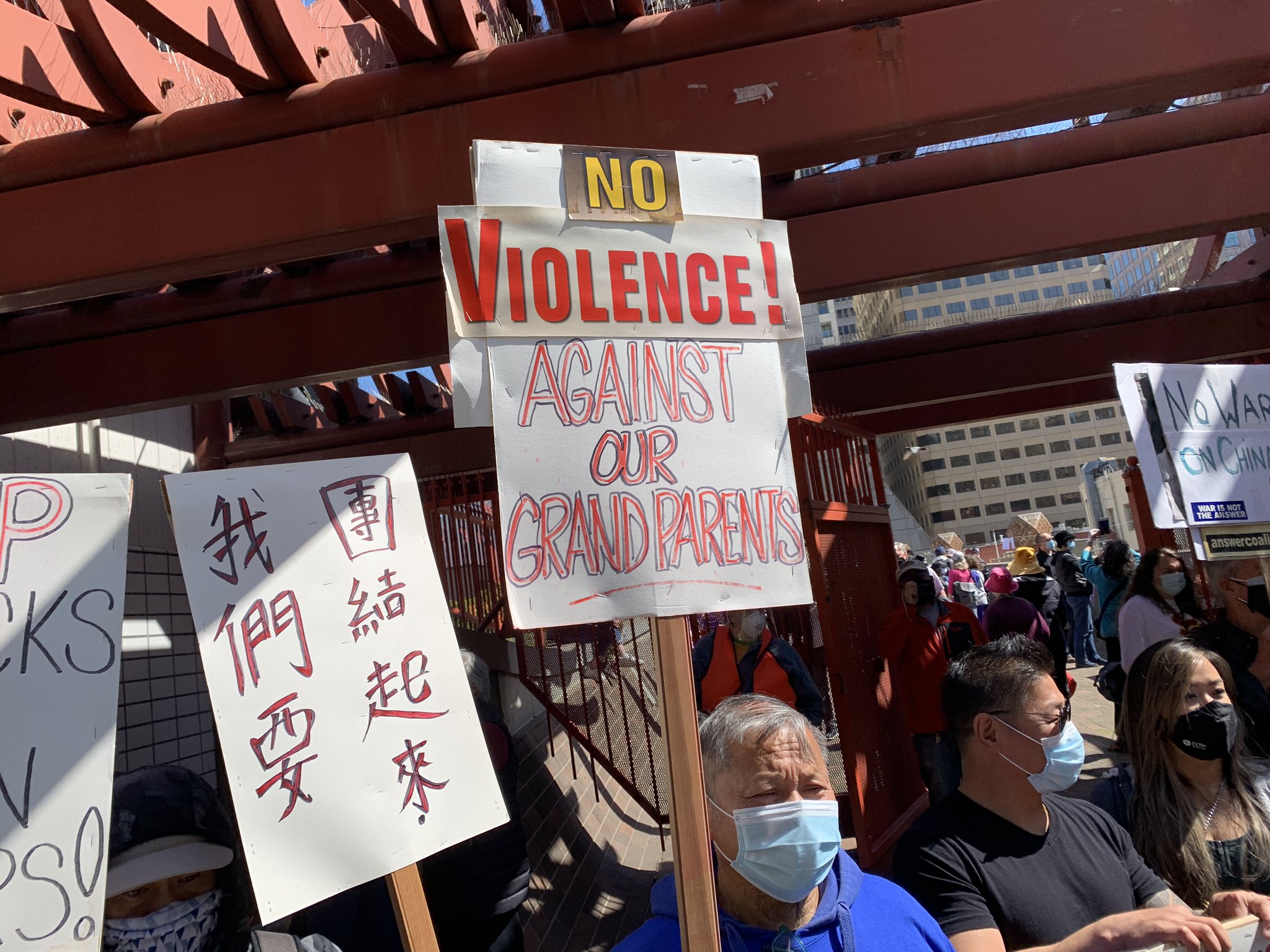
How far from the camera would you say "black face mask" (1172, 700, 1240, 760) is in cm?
279

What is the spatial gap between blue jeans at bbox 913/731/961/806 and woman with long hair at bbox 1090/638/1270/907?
1.51 m

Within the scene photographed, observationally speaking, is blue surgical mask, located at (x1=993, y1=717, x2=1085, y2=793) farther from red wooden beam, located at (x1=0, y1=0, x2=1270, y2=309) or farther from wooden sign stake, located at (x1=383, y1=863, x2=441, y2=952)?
red wooden beam, located at (x1=0, y1=0, x2=1270, y2=309)

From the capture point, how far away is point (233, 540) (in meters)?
1.92

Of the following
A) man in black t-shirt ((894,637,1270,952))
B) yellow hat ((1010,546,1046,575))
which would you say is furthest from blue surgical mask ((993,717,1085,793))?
yellow hat ((1010,546,1046,575))

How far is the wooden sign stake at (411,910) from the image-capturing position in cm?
183

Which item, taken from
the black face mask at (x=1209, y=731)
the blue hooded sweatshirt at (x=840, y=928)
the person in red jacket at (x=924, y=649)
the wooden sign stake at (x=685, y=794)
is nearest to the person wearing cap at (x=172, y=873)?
the blue hooded sweatshirt at (x=840, y=928)

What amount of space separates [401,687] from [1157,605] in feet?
14.3

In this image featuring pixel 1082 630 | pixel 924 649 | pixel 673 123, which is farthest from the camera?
pixel 1082 630

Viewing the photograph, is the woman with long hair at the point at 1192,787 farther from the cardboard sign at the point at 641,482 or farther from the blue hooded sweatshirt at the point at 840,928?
the cardboard sign at the point at 641,482

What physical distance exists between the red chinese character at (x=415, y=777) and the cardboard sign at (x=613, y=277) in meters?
0.86

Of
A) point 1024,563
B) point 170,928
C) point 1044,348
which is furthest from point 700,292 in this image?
point 1024,563

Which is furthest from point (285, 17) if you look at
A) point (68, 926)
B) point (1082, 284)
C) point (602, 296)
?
point (1082, 284)

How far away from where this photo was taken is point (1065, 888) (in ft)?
7.29

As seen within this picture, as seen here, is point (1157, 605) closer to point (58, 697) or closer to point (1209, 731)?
point (1209, 731)
